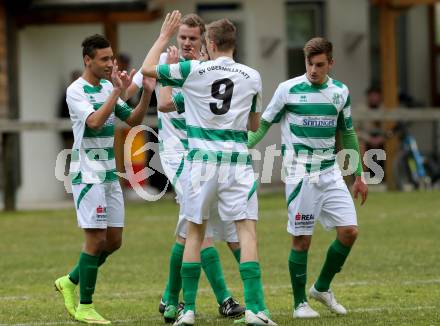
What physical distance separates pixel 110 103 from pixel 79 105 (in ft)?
1.00

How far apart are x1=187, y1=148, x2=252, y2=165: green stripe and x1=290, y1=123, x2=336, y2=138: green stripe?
33.0 inches

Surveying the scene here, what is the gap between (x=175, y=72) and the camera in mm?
8148

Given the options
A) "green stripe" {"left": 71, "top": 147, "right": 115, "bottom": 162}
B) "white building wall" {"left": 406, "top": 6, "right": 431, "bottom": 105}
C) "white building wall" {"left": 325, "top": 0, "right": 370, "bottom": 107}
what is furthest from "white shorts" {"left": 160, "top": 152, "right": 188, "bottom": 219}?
"white building wall" {"left": 406, "top": 6, "right": 431, "bottom": 105}

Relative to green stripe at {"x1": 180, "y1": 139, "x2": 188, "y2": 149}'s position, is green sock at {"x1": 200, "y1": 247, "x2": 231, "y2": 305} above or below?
below

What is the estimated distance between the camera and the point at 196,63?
322 inches

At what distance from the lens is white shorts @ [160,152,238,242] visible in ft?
29.5

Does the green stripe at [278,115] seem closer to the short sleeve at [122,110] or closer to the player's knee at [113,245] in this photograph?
the short sleeve at [122,110]

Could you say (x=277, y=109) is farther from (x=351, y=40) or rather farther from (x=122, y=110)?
(x=351, y=40)

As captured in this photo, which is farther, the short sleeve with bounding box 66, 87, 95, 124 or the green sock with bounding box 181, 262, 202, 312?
the short sleeve with bounding box 66, 87, 95, 124

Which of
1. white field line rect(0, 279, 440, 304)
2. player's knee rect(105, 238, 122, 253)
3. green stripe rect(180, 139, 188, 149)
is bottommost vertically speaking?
white field line rect(0, 279, 440, 304)

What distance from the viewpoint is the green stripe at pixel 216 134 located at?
8.16 meters

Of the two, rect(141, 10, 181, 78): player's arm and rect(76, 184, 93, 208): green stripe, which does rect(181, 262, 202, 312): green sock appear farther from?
rect(141, 10, 181, 78): player's arm

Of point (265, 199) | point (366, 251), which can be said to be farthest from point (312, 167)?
point (265, 199)

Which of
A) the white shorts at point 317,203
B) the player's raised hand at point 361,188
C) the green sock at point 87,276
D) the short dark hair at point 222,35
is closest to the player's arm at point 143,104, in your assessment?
the short dark hair at point 222,35
